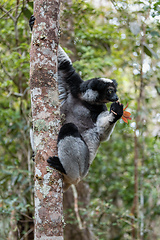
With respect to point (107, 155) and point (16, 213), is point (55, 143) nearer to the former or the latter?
point (16, 213)

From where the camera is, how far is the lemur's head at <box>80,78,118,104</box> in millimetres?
3322

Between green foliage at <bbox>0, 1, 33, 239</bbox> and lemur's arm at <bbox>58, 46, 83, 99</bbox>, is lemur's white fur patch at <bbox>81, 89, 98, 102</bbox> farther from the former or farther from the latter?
green foliage at <bbox>0, 1, 33, 239</bbox>

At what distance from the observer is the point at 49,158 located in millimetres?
2277

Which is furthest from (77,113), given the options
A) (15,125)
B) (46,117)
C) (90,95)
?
(15,125)

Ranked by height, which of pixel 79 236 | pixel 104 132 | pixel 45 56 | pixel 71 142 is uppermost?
pixel 45 56

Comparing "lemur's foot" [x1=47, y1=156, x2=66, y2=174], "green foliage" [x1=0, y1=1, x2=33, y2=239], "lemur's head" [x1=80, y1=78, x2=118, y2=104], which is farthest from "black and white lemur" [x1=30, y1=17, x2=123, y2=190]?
A: "green foliage" [x1=0, y1=1, x2=33, y2=239]

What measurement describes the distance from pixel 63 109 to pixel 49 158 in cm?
124

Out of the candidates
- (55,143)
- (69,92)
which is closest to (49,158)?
(55,143)

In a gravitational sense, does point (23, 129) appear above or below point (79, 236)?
above

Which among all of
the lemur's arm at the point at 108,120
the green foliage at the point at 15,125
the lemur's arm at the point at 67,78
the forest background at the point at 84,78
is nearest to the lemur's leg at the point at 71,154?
the lemur's arm at the point at 108,120

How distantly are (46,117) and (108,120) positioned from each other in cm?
107

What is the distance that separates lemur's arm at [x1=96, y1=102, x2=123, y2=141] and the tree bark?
2.88 ft

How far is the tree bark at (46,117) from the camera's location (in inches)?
83.6

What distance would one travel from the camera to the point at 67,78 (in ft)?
11.3
